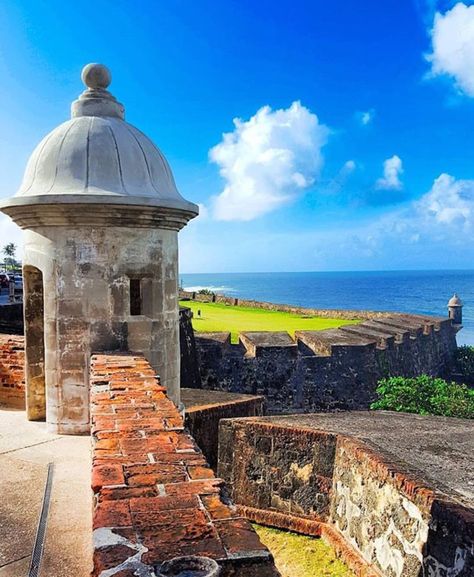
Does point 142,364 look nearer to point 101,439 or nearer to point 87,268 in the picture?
point 87,268

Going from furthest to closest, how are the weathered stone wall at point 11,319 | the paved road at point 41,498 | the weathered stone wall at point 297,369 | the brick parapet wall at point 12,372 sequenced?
the weathered stone wall at point 297,369, the weathered stone wall at point 11,319, the brick parapet wall at point 12,372, the paved road at point 41,498

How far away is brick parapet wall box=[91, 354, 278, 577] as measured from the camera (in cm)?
135

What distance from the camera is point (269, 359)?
12523 mm

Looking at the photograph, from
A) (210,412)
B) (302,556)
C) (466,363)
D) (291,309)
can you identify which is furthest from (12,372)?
(291,309)

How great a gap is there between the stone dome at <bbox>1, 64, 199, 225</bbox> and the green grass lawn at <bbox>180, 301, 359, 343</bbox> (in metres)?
11.7

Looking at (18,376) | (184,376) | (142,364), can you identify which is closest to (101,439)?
(142,364)

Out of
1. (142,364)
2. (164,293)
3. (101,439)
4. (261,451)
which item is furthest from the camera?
(261,451)

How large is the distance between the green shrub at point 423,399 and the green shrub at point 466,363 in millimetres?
9919

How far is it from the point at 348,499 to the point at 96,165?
368 cm

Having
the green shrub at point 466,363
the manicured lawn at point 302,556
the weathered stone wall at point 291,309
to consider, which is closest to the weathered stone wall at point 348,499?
the manicured lawn at point 302,556

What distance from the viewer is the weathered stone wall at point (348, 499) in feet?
11.8

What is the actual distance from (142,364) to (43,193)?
1596 mm

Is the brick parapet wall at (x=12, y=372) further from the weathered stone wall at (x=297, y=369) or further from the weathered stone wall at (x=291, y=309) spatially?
the weathered stone wall at (x=291, y=309)

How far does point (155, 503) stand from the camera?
1.67 metres
